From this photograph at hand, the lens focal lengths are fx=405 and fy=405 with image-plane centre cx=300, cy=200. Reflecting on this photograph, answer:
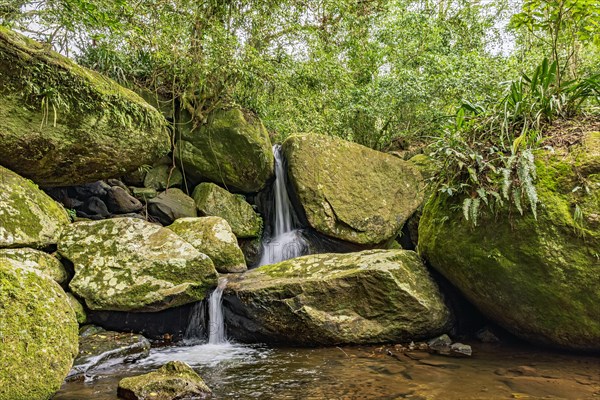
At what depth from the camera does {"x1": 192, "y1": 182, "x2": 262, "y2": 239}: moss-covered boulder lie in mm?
8117

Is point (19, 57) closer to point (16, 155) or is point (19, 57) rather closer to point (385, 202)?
point (16, 155)

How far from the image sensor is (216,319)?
5406 mm

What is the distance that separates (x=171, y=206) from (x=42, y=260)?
303cm

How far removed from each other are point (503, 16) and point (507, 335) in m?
10.3

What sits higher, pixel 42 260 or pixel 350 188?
pixel 350 188

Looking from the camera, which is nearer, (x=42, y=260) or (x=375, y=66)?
(x=42, y=260)

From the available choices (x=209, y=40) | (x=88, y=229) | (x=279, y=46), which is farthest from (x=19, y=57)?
(x=279, y=46)

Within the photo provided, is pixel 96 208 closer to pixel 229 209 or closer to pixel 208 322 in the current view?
pixel 229 209

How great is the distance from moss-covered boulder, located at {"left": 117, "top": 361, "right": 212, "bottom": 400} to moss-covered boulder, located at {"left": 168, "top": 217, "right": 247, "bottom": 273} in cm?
292

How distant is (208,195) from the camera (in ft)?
26.9

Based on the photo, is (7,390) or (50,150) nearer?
(7,390)

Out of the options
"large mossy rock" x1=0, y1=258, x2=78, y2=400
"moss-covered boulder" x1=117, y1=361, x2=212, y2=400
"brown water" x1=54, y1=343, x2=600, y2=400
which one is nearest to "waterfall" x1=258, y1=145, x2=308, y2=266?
"brown water" x1=54, y1=343, x2=600, y2=400

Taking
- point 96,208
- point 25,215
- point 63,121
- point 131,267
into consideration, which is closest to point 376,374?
point 131,267

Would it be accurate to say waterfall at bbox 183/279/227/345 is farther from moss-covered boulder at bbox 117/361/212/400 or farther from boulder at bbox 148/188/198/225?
boulder at bbox 148/188/198/225
